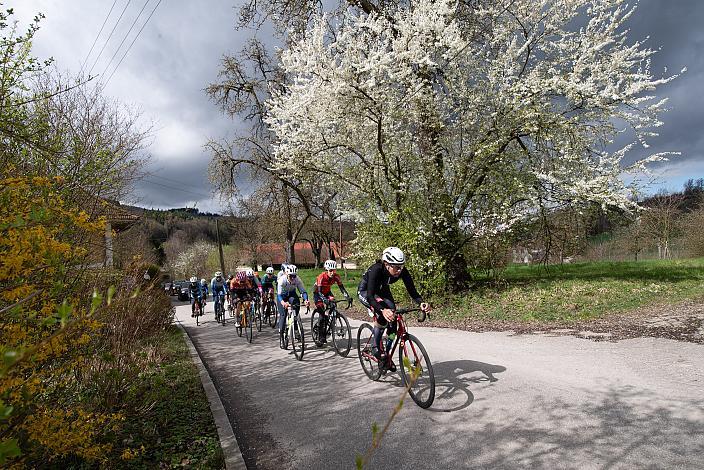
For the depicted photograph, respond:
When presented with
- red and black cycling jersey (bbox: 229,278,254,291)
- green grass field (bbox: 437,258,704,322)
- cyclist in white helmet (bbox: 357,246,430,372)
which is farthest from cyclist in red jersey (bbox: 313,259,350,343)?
red and black cycling jersey (bbox: 229,278,254,291)

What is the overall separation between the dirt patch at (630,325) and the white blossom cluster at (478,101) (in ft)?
10.2

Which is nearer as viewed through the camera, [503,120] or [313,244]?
[503,120]

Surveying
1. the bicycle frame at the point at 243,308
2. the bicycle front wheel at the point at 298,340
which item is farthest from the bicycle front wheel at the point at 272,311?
the bicycle front wheel at the point at 298,340

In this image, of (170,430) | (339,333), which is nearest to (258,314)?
(339,333)

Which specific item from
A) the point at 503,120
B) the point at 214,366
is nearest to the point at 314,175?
the point at 503,120

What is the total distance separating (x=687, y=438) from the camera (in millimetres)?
3789

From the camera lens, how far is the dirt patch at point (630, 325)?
24.8 feet

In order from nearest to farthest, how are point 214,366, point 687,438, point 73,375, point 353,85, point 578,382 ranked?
point 687,438 < point 73,375 < point 578,382 < point 214,366 < point 353,85

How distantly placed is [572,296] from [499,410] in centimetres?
784

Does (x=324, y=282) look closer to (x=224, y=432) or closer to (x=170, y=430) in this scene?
(x=224, y=432)

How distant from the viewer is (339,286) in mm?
8477

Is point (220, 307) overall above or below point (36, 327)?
below

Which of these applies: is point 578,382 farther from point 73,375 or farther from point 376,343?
point 73,375

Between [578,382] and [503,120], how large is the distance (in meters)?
8.73
